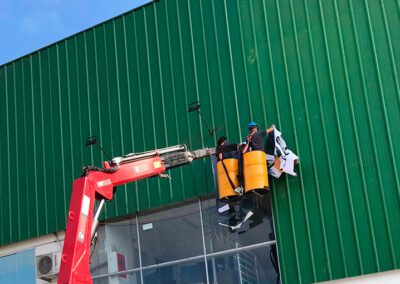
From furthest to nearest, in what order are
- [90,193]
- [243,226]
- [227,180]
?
[243,226]
[227,180]
[90,193]

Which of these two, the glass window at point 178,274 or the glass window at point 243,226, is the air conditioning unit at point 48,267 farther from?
the glass window at point 243,226

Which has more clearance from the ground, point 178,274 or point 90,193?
point 90,193

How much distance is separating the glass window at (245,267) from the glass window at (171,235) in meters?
0.60

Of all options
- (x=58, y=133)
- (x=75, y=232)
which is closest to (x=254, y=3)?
(x=58, y=133)

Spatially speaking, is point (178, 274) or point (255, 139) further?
point (178, 274)

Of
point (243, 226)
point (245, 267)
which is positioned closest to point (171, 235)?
point (243, 226)

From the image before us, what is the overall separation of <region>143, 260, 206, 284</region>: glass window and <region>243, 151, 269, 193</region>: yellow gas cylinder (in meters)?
2.43

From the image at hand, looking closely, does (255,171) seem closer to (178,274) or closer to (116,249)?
(178,274)

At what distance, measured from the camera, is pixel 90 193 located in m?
12.7

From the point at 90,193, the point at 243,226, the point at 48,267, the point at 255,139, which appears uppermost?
the point at 255,139

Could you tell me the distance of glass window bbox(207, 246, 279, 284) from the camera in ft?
49.4

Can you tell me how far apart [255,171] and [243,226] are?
5.48ft

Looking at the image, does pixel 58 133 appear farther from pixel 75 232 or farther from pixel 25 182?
pixel 75 232

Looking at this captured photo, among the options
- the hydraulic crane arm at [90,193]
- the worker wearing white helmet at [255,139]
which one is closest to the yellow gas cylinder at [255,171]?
the worker wearing white helmet at [255,139]
